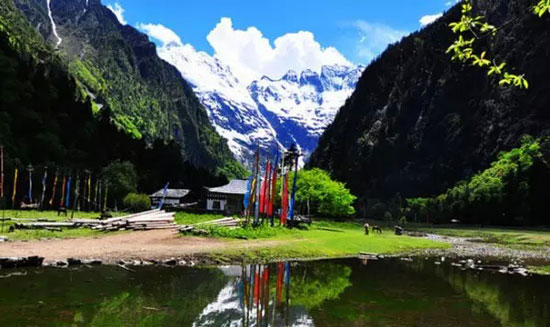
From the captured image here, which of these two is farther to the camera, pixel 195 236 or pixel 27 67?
pixel 27 67

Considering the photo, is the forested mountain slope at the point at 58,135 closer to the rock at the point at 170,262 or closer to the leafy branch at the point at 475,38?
the rock at the point at 170,262

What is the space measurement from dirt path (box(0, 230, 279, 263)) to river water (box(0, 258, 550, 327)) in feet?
12.9

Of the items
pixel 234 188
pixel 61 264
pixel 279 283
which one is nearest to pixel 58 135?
pixel 234 188

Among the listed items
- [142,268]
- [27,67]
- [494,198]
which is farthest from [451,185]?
[142,268]

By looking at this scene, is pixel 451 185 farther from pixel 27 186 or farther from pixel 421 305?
pixel 421 305

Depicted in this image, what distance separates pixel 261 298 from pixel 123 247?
1677 cm

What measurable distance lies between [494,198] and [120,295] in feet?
399

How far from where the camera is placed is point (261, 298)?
19.3 m

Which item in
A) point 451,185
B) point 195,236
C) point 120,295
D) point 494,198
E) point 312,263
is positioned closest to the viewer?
point 120,295

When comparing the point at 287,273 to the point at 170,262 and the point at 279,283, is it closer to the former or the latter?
the point at 279,283

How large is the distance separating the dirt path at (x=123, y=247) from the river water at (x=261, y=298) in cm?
392

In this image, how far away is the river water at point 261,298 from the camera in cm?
1520

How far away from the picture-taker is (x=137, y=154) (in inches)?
5428

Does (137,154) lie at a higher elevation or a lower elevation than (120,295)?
higher
